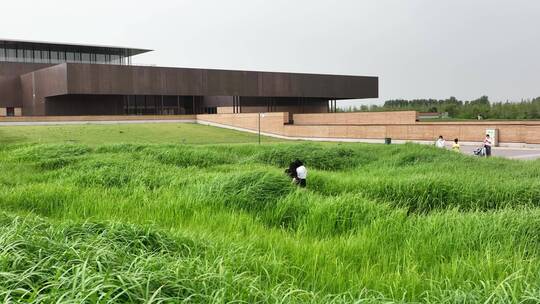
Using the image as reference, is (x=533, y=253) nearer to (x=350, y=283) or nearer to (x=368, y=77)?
(x=350, y=283)

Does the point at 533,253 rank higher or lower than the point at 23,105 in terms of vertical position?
lower

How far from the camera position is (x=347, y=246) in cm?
595

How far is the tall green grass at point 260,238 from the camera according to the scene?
3773 millimetres

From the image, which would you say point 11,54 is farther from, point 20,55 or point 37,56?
A: point 37,56

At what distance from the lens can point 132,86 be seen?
1913 inches

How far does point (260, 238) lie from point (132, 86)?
44845 millimetres

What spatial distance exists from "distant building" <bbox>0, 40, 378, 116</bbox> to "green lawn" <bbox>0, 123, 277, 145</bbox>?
916 centimetres

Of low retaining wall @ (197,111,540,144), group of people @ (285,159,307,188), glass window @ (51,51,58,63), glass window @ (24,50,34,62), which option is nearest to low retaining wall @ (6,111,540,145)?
low retaining wall @ (197,111,540,144)

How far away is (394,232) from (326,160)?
426 inches

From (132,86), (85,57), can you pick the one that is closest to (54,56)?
(85,57)

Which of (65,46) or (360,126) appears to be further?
(65,46)

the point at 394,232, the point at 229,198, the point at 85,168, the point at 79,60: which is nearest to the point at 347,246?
the point at 394,232

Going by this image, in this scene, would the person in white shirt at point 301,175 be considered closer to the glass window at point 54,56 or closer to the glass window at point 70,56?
the glass window at point 54,56

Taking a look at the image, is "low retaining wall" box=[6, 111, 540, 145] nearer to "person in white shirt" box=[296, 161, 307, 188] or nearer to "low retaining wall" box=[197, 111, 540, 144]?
"low retaining wall" box=[197, 111, 540, 144]
